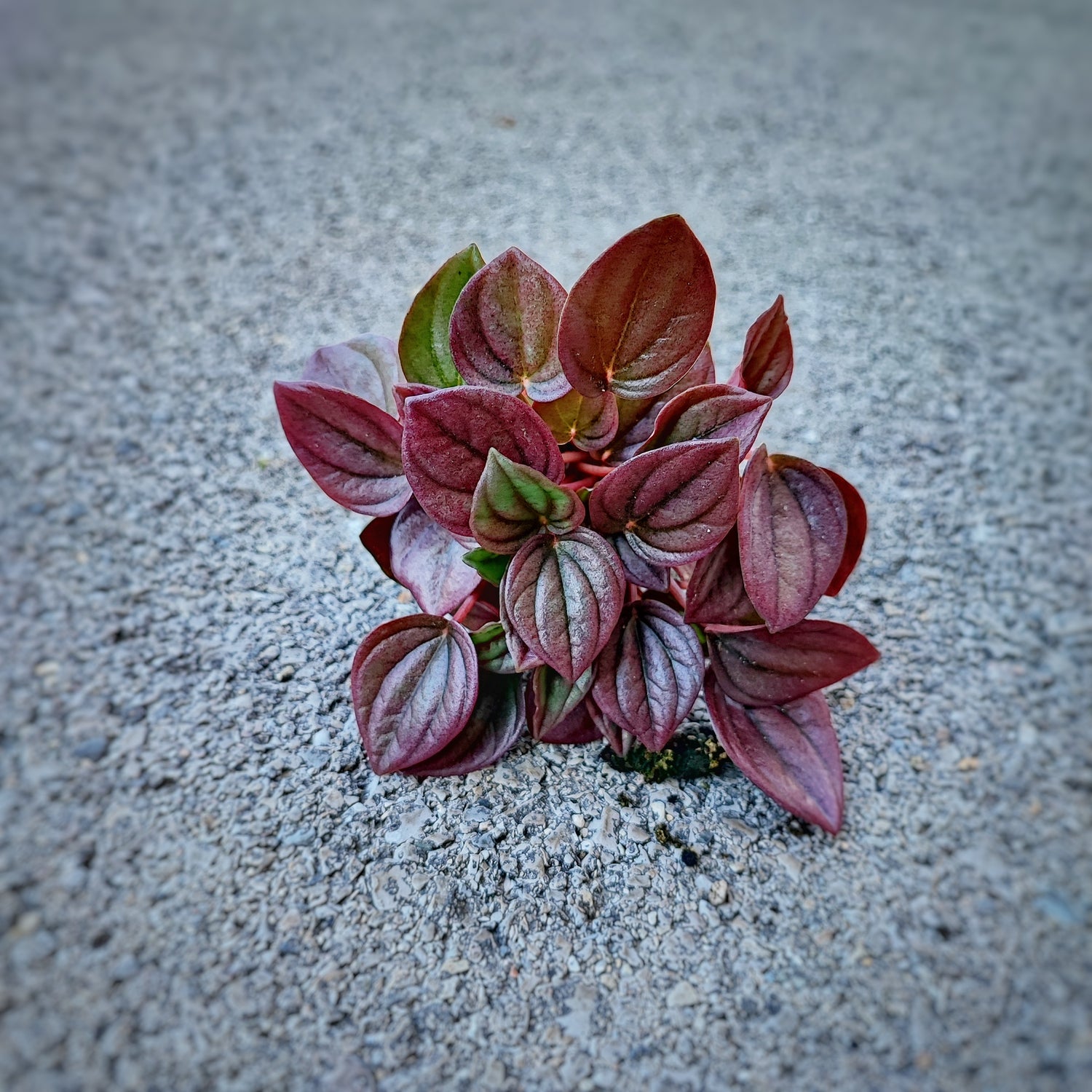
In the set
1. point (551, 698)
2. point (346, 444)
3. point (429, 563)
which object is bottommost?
point (551, 698)

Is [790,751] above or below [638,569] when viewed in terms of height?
below

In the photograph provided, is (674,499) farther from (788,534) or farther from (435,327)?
(435,327)

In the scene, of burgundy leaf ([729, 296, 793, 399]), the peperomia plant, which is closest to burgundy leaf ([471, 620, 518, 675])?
the peperomia plant

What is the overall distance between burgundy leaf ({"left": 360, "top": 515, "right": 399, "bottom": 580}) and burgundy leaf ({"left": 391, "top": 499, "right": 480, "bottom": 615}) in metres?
0.01

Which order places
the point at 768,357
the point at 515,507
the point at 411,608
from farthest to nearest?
the point at 411,608
the point at 768,357
the point at 515,507

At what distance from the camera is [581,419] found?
32.2 inches

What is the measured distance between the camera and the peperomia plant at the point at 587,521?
72 centimetres

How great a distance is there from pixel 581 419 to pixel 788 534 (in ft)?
0.71

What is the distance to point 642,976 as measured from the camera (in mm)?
769

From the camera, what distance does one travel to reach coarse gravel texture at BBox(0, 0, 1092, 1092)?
0.74m

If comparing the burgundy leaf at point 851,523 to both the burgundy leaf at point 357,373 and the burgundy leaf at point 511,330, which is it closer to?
the burgundy leaf at point 511,330

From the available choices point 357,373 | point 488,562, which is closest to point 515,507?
point 488,562

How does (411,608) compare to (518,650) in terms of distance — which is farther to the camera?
(411,608)

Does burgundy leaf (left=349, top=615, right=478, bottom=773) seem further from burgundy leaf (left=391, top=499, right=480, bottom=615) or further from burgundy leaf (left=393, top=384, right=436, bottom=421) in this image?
burgundy leaf (left=393, top=384, right=436, bottom=421)
